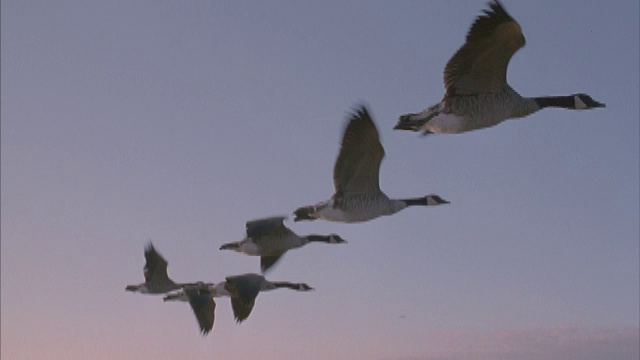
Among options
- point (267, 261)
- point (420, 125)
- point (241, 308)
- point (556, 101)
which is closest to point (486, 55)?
point (420, 125)

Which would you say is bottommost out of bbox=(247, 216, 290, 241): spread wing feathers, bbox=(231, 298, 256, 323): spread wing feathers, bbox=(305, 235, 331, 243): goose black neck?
bbox=(231, 298, 256, 323): spread wing feathers

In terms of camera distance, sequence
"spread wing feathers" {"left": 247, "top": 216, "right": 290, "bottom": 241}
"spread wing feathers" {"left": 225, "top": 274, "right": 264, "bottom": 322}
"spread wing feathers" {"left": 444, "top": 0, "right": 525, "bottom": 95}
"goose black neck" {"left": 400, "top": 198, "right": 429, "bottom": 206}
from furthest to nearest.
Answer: "spread wing feathers" {"left": 225, "top": 274, "right": 264, "bottom": 322}
"spread wing feathers" {"left": 247, "top": 216, "right": 290, "bottom": 241}
"goose black neck" {"left": 400, "top": 198, "right": 429, "bottom": 206}
"spread wing feathers" {"left": 444, "top": 0, "right": 525, "bottom": 95}

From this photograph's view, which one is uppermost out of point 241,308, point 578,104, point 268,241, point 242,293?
point 578,104

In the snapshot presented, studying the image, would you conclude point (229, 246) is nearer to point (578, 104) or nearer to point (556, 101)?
point (556, 101)

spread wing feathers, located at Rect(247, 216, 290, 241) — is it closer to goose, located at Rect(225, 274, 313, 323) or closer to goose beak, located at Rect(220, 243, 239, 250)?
goose beak, located at Rect(220, 243, 239, 250)

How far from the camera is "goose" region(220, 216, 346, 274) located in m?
15.9

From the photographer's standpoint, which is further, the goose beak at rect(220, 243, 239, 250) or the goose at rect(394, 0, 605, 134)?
the goose beak at rect(220, 243, 239, 250)

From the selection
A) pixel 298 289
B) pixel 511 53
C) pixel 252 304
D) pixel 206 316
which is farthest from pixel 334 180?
pixel 298 289

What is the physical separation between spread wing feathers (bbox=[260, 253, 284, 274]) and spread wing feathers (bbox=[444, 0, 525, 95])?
714 centimetres

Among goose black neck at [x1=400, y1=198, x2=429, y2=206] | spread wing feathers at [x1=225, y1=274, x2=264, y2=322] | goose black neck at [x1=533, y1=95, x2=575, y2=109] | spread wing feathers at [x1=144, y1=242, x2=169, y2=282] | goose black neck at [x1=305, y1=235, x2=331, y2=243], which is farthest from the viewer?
spread wing feathers at [x1=144, y1=242, x2=169, y2=282]

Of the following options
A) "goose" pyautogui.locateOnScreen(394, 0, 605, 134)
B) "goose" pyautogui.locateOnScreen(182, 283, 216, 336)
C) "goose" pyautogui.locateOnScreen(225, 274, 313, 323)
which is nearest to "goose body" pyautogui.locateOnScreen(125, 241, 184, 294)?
"goose" pyautogui.locateOnScreen(182, 283, 216, 336)

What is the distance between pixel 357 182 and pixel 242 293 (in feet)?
16.5

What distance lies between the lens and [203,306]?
63.1 ft

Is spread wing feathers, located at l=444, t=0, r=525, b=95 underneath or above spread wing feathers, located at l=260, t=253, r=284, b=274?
above
